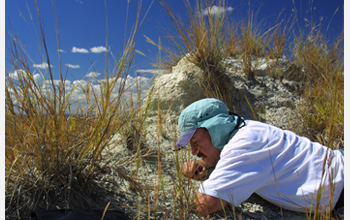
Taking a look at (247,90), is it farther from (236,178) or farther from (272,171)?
(236,178)

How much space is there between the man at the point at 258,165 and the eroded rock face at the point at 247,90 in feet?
3.14

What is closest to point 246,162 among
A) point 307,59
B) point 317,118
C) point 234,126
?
point 234,126

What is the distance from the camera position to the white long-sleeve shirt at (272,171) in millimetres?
1483

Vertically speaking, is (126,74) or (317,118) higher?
(126,74)

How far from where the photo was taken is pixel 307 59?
3551 millimetres

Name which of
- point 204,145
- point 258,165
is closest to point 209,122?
point 204,145

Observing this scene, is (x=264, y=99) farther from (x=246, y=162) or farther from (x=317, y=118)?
(x=246, y=162)

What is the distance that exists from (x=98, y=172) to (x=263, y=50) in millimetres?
3150

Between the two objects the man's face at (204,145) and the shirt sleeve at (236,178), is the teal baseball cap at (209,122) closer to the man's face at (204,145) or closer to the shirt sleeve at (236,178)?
the man's face at (204,145)

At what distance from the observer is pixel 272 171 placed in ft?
5.22

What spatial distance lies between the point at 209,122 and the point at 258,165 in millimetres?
432

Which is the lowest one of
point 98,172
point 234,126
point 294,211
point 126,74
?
point 294,211

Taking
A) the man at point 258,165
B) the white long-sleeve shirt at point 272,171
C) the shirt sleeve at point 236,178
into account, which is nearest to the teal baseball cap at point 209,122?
the man at point 258,165

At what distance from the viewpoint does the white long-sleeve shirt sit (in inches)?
58.4
